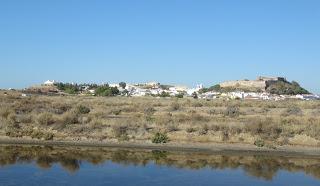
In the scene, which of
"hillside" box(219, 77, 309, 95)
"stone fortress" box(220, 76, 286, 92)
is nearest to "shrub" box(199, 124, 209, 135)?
"hillside" box(219, 77, 309, 95)

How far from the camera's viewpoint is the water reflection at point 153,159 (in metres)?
22.7

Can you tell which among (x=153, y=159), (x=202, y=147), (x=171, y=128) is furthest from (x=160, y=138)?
(x=153, y=159)

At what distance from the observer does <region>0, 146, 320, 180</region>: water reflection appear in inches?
892

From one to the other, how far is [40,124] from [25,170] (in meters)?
12.3

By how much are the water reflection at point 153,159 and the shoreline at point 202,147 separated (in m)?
0.74

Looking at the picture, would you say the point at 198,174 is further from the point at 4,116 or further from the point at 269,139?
the point at 4,116

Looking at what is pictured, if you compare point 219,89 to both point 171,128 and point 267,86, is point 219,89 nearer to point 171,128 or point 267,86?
point 267,86

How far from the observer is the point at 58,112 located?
39938 millimetres

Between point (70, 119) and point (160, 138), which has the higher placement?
point (70, 119)

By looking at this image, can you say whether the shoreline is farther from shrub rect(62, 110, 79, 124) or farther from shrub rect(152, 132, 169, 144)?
shrub rect(62, 110, 79, 124)

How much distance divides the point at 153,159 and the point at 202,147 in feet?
13.1

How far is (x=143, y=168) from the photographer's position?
22.1m

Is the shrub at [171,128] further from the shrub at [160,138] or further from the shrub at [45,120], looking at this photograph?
the shrub at [45,120]

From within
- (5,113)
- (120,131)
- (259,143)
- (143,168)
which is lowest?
(143,168)
